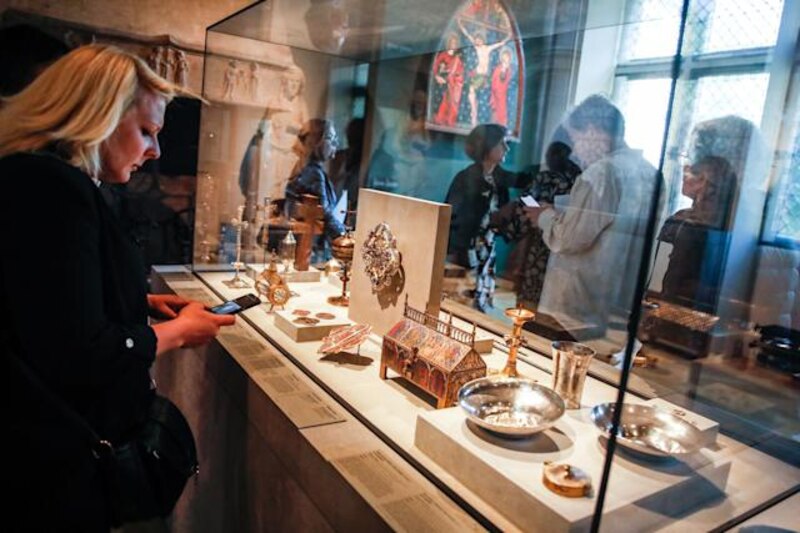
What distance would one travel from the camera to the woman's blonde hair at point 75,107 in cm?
139

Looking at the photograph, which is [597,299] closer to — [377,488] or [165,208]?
[377,488]

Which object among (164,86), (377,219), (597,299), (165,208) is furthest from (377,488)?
(165,208)

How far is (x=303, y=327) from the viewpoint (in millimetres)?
2730

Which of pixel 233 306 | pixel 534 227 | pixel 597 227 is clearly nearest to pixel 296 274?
pixel 534 227

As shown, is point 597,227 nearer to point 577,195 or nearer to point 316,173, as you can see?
point 577,195

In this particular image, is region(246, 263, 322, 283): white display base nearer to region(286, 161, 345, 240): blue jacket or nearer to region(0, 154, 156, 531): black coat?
region(286, 161, 345, 240): blue jacket

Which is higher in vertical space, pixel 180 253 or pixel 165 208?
pixel 165 208

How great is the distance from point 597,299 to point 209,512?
2.15 m

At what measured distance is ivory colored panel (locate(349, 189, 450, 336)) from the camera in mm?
2451

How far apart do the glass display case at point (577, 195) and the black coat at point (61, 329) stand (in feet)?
2.69

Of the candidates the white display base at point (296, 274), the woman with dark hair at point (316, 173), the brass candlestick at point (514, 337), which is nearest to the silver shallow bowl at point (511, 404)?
the brass candlestick at point (514, 337)

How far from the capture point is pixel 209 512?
269cm

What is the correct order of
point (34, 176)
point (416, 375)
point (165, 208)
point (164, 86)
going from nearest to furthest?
1. point (34, 176)
2. point (164, 86)
3. point (416, 375)
4. point (165, 208)

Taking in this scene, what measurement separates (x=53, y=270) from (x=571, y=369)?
1573 mm
